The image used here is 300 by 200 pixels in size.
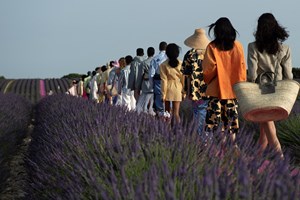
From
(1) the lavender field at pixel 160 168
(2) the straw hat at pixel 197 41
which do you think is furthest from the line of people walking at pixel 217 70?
(1) the lavender field at pixel 160 168

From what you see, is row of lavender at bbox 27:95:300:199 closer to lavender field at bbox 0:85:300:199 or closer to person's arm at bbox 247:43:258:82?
lavender field at bbox 0:85:300:199

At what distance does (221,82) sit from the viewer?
255 inches

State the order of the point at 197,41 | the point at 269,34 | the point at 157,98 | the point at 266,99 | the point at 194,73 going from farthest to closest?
the point at 157,98 → the point at 197,41 → the point at 194,73 → the point at 269,34 → the point at 266,99

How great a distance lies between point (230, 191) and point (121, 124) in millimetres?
2878

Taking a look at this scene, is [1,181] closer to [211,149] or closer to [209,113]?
[209,113]

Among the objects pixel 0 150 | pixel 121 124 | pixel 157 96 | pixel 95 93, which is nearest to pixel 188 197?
pixel 121 124

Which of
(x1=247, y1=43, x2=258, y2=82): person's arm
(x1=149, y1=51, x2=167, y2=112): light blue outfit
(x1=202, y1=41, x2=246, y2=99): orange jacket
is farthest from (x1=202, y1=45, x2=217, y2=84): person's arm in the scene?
(x1=149, y1=51, x2=167, y2=112): light blue outfit

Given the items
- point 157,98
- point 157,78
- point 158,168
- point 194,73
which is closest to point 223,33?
point 194,73

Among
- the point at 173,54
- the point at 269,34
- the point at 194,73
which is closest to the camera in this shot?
the point at 269,34

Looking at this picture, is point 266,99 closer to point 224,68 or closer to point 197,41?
point 224,68

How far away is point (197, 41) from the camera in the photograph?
856cm

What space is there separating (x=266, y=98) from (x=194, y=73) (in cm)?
236

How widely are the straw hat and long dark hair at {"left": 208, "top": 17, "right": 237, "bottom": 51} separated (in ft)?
6.41

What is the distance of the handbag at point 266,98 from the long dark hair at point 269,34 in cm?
54
